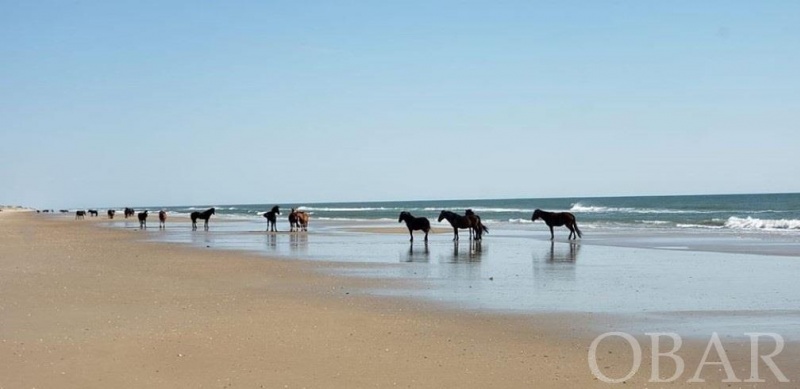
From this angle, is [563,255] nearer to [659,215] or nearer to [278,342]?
[278,342]

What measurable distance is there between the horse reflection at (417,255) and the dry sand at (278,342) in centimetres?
659

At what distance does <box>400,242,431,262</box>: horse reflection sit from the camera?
65.0ft

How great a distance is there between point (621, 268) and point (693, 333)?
26.9ft

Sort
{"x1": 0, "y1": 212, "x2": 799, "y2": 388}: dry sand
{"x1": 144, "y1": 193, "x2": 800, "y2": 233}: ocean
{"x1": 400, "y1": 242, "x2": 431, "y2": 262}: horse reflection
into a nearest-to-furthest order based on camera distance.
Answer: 1. {"x1": 0, "y1": 212, "x2": 799, "y2": 388}: dry sand
2. {"x1": 400, "y1": 242, "x2": 431, "y2": 262}: horse reflection
3. {"x1": 144, "y1": 193, "x2": 800, "y2": 233}: ocean

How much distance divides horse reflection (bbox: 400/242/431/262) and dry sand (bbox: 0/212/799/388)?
659 centimetres

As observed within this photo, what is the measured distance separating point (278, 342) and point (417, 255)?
1327cm

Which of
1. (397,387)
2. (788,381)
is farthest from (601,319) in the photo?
(397,387)

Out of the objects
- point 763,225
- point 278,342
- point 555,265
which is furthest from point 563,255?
point 763,225

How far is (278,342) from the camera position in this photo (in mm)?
8102

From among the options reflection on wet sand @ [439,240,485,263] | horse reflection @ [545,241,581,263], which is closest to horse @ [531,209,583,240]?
horse reflection @ [545,241,581,263]

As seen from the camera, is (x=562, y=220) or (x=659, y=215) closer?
(x=562, y=220)

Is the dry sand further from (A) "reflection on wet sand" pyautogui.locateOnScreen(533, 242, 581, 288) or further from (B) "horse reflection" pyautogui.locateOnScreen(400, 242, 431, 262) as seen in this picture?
(B) "horse reflection" pyautogui.locateOnScreen(400, 242, 431, 262)

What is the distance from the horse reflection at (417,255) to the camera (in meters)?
19.8

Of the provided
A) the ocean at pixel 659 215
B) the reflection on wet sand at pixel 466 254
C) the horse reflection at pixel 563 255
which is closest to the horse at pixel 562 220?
the horse reflection at pixel 563 255
